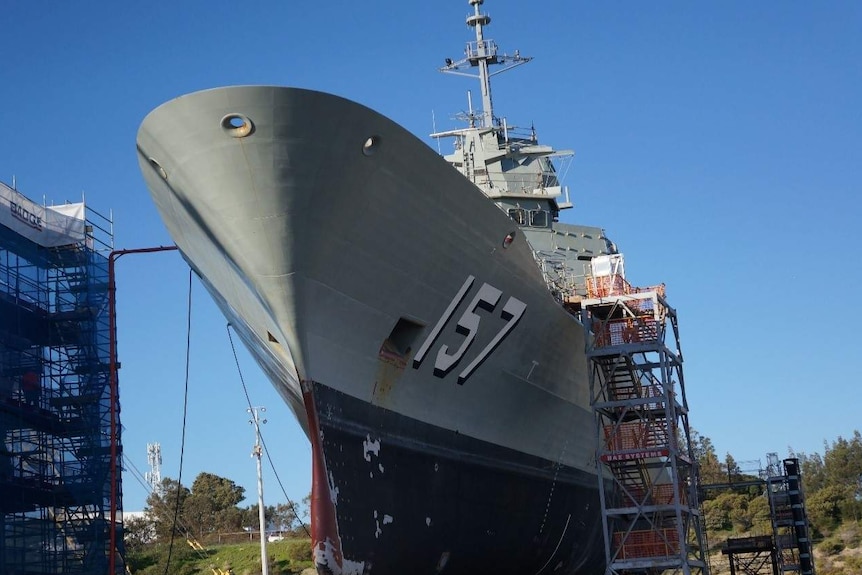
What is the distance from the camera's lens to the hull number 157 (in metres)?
15.6

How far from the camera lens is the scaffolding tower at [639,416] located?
679 inches

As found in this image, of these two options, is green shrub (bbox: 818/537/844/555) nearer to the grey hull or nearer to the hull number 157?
the grey hull

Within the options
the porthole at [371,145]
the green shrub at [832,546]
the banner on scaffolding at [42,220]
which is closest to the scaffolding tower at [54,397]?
the banner on scaffolding at [42,220]

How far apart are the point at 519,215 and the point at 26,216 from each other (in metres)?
11.2

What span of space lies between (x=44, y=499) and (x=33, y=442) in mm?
1280

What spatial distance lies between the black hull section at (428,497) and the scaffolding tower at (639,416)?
1.36 meters

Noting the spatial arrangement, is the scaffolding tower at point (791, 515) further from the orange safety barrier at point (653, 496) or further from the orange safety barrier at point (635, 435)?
the orange safety barrier at point (635, 435)

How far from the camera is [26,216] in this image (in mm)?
24219

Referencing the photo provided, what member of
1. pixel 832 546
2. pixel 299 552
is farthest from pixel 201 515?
pixel 832 546

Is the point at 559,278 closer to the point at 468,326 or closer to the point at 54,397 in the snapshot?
the point at 468,326

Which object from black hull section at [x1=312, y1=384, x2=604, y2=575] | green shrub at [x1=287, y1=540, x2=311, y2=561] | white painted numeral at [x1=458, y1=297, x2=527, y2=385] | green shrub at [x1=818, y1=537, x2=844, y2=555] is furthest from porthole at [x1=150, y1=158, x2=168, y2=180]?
green shrub at [x1=818, y1=537, x2=844, y2=555]

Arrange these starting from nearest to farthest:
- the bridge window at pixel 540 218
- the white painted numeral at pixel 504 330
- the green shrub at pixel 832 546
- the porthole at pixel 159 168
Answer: the porthole at pixel 159 168 < the white painted numeral at pixel 504 330 < the bridge window at pixel 540 218 < the green shrub at pixel 832 546

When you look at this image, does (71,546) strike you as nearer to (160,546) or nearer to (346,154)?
(346,154)

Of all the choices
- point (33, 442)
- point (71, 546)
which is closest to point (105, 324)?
point (33, 442)
